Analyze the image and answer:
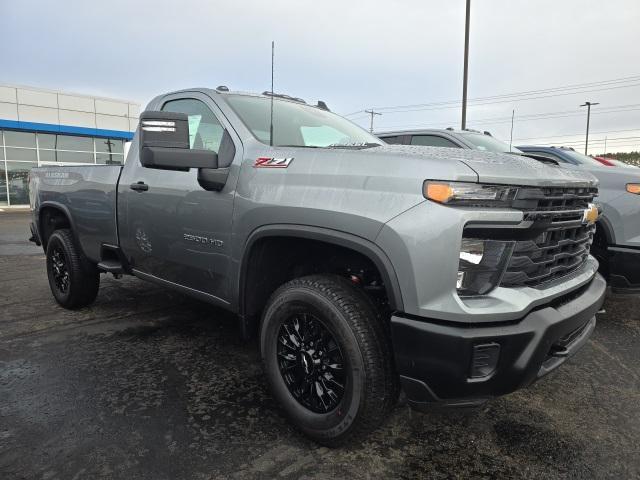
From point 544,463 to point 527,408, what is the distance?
23.2 inches

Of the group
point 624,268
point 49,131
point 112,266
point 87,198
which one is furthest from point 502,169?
point 49,131

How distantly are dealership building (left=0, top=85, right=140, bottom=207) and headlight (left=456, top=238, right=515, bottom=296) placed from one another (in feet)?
70.1

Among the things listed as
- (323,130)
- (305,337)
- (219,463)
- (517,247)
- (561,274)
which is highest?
(323,130)

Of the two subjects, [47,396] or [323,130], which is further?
[323,130]

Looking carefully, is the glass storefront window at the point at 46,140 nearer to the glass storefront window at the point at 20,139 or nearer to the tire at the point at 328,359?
the glass storefront window at the point at 20,139

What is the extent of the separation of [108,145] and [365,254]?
83.2 feet

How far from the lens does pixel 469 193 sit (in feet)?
6.35

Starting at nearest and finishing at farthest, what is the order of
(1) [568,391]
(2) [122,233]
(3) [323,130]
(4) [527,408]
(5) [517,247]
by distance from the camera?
(5) [517,247], (4) [527,408], (1) [568,391], (3) [323,130], (2) [122,233]

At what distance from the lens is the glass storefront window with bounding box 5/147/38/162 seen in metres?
21.5

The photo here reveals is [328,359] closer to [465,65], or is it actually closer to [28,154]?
[465,65]

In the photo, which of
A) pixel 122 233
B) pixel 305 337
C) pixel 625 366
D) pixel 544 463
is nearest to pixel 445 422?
pixel 544 463

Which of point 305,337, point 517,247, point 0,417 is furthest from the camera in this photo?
point 0,417

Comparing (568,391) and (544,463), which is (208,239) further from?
(568,391)

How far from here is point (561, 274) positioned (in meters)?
2.37
